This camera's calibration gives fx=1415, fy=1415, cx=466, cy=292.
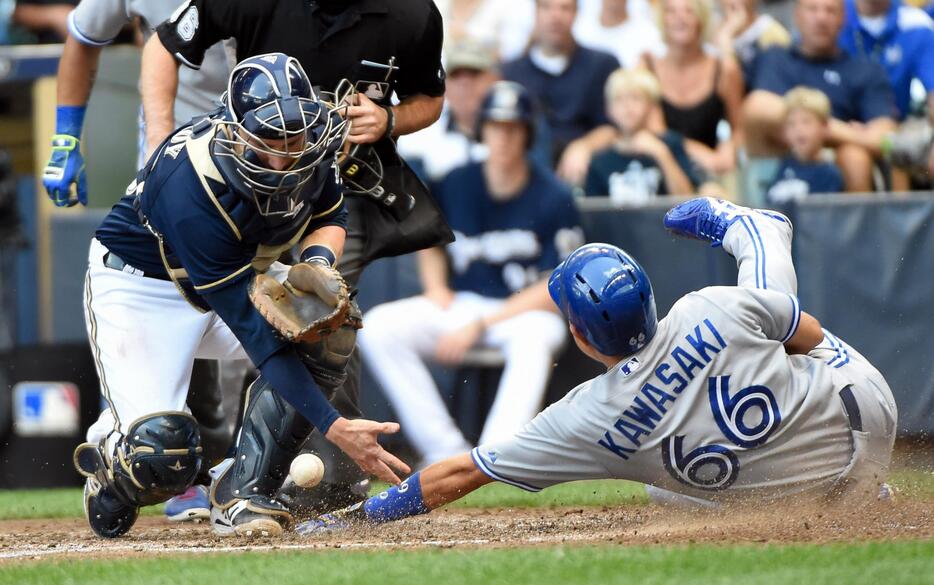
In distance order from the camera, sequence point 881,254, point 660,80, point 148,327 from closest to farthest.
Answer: point 148,327 < point 881,254 < point 660,80

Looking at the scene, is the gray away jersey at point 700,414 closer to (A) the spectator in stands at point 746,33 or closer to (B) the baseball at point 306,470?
(B) the baseball at point 306,470

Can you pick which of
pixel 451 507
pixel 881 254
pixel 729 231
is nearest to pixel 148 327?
pixel 451 507

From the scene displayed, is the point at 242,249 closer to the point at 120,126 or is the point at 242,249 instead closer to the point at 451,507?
the point at 451,507

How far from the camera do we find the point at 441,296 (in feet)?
25.0

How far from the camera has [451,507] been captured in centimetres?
587

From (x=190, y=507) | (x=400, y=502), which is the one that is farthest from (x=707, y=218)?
(x=190, y=507)

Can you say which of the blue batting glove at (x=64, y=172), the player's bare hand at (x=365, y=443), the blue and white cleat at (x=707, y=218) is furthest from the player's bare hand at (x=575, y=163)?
the player's bare hand at (x=365, y=443)

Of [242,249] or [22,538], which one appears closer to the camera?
[242,249]

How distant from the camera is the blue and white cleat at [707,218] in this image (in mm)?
5328

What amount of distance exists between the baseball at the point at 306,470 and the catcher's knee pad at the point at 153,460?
0.48 m

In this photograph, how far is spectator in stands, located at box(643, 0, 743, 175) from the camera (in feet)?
27.7

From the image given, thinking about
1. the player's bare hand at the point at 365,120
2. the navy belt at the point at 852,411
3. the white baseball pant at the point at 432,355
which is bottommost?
the white baseball pant at the point at 432,355

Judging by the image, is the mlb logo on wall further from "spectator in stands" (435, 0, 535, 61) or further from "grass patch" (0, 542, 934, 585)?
"grass patch" (0, 542, 934, 585)

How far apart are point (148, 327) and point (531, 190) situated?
318 centimetres
